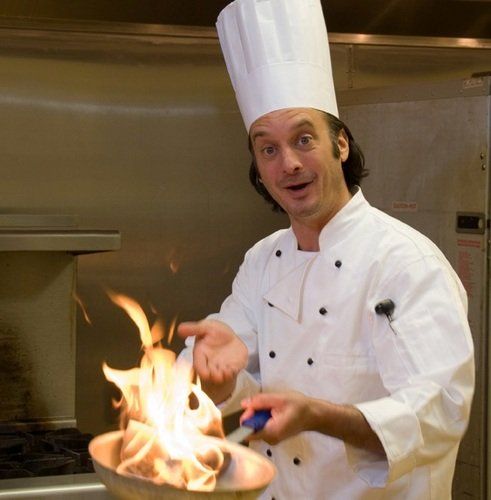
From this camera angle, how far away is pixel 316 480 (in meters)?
1.84

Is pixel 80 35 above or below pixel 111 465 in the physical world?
above

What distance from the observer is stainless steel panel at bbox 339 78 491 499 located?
262 centimetres

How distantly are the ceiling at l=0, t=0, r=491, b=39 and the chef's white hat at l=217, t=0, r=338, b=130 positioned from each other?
29.7 inches

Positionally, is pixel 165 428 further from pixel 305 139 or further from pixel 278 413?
pixel 305 139

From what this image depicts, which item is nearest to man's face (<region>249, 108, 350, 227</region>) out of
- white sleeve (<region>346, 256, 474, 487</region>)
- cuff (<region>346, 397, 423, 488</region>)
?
white sleeve (<region>346, 256, 474, 487</region>)

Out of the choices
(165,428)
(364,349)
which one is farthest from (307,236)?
(165,428)

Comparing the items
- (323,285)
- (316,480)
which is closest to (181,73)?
(323,285)

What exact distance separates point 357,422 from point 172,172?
176 cm

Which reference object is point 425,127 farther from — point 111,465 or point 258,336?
point 111,465

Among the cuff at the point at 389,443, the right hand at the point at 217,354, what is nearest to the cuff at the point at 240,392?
the right hand at the point at 217,354

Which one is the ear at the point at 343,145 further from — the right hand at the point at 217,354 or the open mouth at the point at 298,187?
the right hand at the point at 217,354

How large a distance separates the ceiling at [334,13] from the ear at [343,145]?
33.2 inches

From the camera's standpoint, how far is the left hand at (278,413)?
139cm

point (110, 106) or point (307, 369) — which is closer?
point (307, 369)
